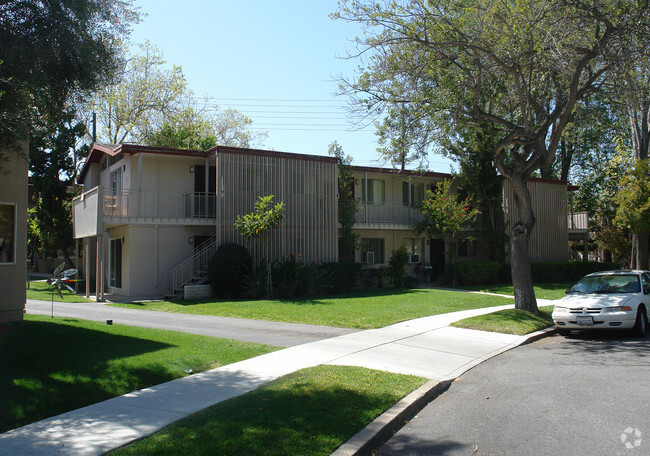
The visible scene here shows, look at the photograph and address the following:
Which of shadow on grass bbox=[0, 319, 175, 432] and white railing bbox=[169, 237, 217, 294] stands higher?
white railing bbox=[169, 237, 217, 294]

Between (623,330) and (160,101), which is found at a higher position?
(160,101)

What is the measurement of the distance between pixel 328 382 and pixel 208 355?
275 centimetres

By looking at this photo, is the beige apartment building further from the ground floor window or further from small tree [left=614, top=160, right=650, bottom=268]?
small tree [left=614, top=160, right=650, bottom=268]

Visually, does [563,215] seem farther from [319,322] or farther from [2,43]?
[2,43]

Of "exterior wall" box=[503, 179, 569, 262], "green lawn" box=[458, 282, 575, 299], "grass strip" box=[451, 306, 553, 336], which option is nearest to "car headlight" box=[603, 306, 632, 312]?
"grass strip" box=[451, 306, 553, 336]

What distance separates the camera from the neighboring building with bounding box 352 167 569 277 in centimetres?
2658

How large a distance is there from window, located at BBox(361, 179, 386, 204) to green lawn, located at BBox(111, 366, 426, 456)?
64.9 feet

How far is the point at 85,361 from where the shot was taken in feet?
27.0

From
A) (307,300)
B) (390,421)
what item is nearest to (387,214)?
(307,300)

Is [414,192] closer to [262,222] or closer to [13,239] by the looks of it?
[262,222]

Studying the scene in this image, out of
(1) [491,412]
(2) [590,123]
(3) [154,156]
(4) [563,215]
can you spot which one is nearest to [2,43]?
(1) [491,412]

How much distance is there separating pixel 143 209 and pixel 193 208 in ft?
6.60

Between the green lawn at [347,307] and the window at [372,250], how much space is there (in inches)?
236

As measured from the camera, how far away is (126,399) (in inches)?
264
